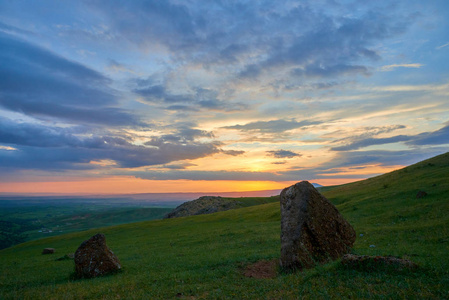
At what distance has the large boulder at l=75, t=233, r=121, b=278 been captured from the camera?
701 inches

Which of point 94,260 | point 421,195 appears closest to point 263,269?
point 94,260

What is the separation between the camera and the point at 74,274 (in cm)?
1827

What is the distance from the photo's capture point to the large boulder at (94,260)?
17797 millimetres

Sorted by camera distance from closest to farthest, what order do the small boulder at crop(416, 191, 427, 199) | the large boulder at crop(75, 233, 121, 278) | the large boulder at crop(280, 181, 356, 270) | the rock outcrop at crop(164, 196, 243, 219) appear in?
the large boulder at crop(280, 181, 356, 270) → the large boulder at crop(75, 233, 121, 278) → the small boulder at crop(416, 191, 427, 199) → the rock outcrop at crop(164, 196, 243, 219)

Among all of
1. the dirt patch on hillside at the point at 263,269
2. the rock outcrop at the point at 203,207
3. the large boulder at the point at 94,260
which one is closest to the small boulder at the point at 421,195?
the dirt patch on hillside at the point at 263,269

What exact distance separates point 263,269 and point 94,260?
11.5m

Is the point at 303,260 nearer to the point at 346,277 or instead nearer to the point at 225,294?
the point at 346,277

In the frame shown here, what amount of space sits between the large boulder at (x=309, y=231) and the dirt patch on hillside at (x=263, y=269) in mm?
930

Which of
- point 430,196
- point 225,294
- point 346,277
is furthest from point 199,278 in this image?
point 430,196

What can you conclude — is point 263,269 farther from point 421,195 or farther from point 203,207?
point 203,207

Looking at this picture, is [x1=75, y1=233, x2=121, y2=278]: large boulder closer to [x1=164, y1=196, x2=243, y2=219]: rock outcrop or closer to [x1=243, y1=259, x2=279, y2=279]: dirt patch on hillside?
[x1=243, y1=259, x2=279, y2=279]: dirt patch on hillside

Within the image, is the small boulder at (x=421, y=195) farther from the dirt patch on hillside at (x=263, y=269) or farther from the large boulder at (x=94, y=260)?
the large boulder at (x=94, y=260)

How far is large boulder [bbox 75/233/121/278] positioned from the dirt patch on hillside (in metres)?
9.64

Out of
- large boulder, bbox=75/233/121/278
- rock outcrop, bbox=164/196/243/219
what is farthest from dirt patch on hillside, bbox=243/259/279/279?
rock outcrop, bbox=164/196/243/219
